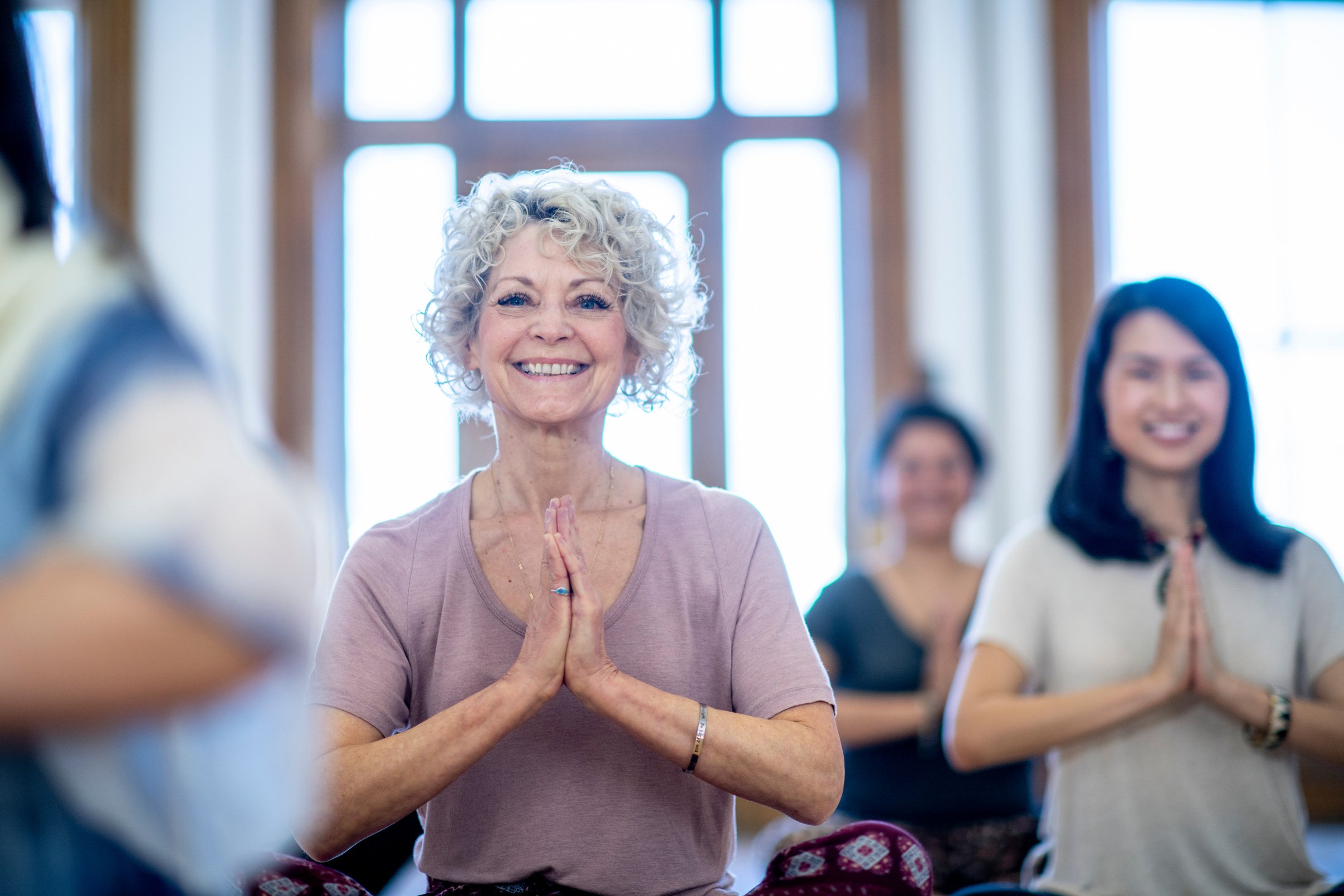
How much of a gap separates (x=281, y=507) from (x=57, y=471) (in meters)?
0.14

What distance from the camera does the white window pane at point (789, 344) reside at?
13.0 ft

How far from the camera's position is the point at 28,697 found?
677 mm

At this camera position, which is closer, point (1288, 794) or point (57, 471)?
point (57, 471)

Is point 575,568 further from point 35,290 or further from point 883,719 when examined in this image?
point 883,719

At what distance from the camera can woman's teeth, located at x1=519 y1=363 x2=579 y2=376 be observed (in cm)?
154

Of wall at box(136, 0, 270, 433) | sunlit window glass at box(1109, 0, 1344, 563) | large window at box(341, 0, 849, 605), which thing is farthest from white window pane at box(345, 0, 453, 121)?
sunlit window glass at box(1109, 0, 1344, 563)

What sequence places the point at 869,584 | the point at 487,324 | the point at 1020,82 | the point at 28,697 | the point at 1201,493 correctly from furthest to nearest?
the point at 1020,82
the point at 869,584
the point at 1201,493
the point at 487,324
the point at 28,697

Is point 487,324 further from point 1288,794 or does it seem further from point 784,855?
point 1288,794

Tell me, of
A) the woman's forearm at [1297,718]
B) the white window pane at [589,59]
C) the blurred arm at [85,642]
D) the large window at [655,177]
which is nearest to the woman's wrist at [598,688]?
the blurred arm at [85,642]

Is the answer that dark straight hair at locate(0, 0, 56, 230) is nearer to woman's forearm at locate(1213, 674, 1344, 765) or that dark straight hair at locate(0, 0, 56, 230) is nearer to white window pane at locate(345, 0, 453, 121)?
woman's forearm at locate(1213, 674, 1344, 765)

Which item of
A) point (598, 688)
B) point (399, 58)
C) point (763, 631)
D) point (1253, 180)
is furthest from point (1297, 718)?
point (399, 58)

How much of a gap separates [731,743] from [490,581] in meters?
0.42

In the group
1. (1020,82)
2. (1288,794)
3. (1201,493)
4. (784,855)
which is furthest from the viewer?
(1020,82)

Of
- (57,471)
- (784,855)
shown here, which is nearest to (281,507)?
(57,471)
